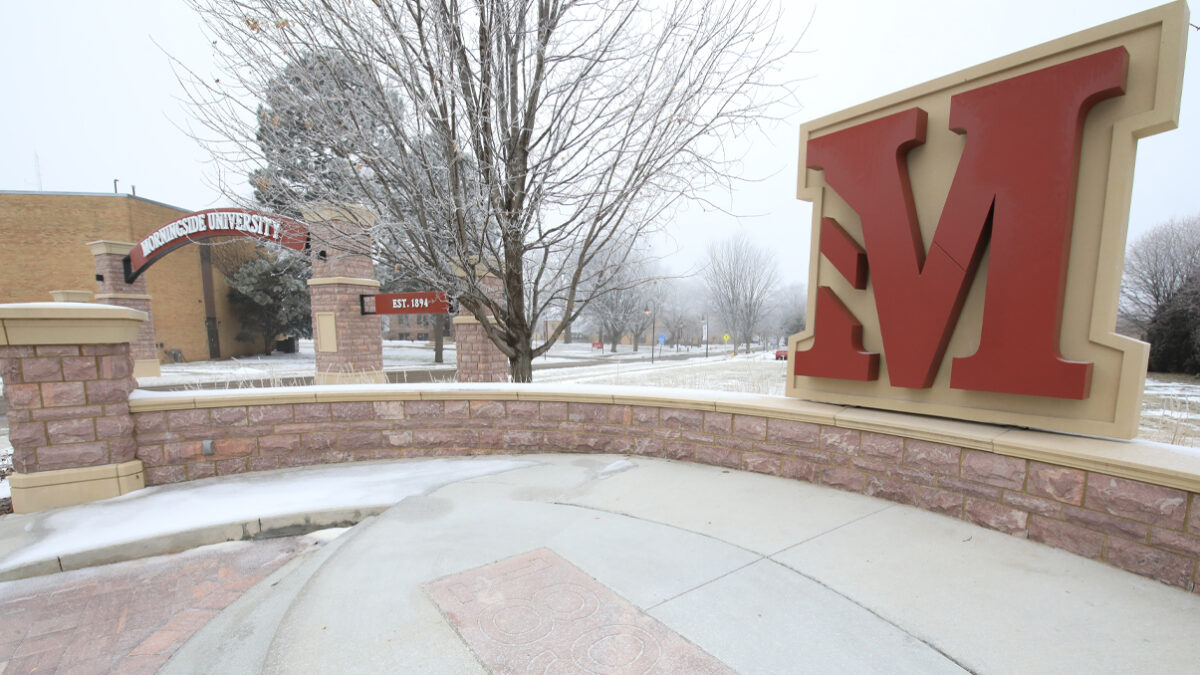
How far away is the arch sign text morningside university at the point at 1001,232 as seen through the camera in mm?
2740

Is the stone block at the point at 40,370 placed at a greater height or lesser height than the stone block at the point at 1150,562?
greater

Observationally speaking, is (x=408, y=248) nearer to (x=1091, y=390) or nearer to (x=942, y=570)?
(x=942, y=570)

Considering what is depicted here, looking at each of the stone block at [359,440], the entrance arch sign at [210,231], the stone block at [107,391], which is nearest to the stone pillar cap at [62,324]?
the stone block at [107,391]

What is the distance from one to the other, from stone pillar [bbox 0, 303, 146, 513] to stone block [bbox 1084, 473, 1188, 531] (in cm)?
705

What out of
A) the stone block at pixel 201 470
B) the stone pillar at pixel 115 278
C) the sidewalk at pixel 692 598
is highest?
the stone pillar at pixel 115 278

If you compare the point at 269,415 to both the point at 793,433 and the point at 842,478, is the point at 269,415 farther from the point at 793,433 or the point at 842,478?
the point at 842,478

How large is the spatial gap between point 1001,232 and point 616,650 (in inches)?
135

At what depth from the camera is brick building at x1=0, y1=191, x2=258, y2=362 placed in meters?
19.6

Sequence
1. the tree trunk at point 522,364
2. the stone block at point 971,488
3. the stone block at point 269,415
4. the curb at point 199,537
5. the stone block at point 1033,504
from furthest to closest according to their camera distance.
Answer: the tree trunk at point 522,364 < the stone block at point 269,415 < the curb at point 199,537 < the stone block at point 971,488 < the stone block at point 1033,504

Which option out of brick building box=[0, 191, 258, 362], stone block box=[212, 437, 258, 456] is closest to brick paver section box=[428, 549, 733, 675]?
stone block box=[212, 437, 258, 456]

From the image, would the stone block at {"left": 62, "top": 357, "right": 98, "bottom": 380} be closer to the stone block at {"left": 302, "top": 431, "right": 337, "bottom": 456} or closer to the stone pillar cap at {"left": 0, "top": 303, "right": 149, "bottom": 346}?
the stone pillar cap at {"left": 0, "top": 303, "right": 149, "bottom": 346}

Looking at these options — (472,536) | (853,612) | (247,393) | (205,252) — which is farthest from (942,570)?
(205,252)

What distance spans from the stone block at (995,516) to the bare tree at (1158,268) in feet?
110

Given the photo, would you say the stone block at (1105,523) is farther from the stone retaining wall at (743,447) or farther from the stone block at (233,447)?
the stone block at (233,447)
